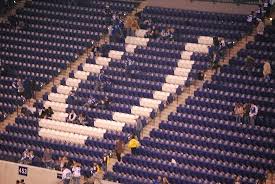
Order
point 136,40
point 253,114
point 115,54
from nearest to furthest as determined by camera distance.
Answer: point 253,114 < point 115,54 < point 136,40

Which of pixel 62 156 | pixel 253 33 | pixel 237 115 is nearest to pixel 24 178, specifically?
pixel 62 156

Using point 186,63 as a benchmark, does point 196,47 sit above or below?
above

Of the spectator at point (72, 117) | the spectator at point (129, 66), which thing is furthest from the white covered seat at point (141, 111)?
the spectator at point (72, 117)

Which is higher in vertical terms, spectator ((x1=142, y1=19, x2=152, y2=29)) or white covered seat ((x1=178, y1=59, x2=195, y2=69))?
spectator ((x1=142, y1=19, x2=152, y2=29))

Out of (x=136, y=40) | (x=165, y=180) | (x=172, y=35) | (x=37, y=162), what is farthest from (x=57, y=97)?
(x=165, y=180)

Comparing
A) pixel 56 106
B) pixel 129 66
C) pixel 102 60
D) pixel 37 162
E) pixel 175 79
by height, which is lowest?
pixel 37 162

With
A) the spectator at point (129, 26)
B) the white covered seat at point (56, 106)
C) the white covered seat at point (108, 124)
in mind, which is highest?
the spectator at point (129, 26)

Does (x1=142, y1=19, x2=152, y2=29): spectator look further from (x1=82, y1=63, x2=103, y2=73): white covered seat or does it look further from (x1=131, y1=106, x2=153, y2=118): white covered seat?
(x1=131, y1=106, x2=153, y2=118): white covered seat

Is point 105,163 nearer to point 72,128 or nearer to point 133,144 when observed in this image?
point 133,144

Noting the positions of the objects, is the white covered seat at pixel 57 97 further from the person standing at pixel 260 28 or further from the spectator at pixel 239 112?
the person standing at pixel 260 28

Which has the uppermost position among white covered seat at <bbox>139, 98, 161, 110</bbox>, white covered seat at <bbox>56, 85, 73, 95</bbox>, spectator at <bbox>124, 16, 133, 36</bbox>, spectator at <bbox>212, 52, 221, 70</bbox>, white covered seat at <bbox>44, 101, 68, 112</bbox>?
spectator at <bbox>124, 16, 133, 36</bbox>

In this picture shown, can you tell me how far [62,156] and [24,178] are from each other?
2047 millimetres

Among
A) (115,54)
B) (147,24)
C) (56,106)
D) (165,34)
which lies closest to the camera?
(56,106)

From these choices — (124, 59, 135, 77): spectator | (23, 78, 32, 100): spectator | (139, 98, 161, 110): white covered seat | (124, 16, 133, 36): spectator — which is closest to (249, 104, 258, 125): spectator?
(139, 98, 161, 110): white covered seat
